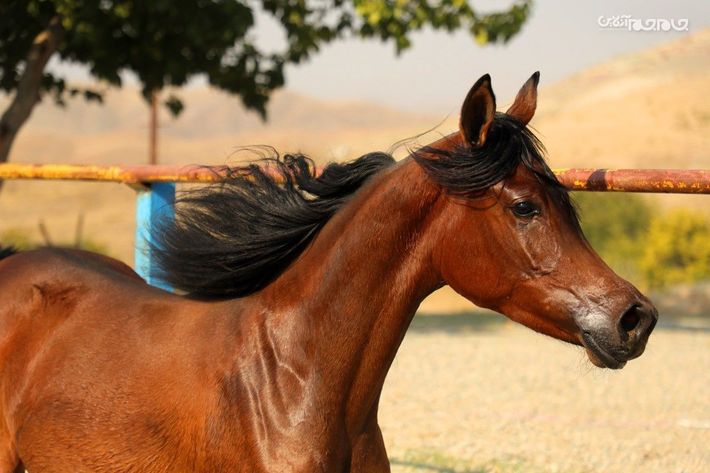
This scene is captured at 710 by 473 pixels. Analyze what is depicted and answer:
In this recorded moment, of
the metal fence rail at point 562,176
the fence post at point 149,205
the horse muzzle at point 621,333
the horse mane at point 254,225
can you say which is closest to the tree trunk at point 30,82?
the metal fence rail at point 562,176

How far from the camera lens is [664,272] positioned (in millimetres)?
20703

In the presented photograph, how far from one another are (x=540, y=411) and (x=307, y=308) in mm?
5350

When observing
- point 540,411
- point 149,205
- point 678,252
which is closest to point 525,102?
point 149,205

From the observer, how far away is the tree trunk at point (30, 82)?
38.1ft

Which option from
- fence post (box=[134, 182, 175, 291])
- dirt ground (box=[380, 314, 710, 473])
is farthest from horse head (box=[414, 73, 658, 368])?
fence post (box=[134, 182, 175, 291])

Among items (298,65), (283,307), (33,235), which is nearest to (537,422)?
(283,307)

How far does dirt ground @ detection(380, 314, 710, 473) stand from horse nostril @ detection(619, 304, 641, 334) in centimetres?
33

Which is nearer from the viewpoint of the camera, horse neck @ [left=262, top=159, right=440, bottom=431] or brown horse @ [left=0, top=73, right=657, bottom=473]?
brown horse @ [left=0, top=73, right=657, bottom=473]

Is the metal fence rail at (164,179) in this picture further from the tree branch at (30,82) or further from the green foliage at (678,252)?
the green foliage at (678,252)

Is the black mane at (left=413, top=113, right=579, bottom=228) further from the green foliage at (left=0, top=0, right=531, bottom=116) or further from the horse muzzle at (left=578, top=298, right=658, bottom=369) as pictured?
the green foliage at (left=0, top=0, right=531, bottom=116)

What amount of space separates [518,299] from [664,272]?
1896 cm

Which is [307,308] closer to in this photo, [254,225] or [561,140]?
[254,225]

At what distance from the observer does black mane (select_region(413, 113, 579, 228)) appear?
2809 mm

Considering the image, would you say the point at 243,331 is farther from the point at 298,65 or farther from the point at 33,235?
the point at 33,235
